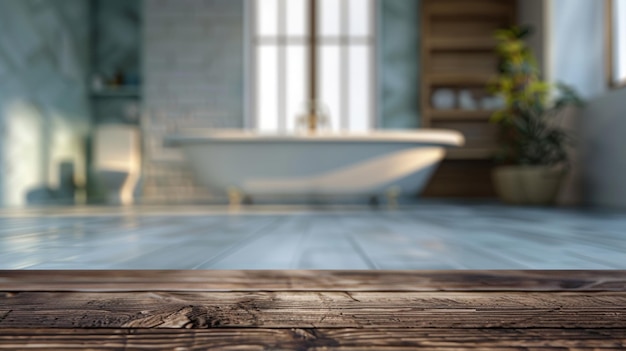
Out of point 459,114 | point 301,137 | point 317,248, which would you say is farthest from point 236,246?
point 459,114

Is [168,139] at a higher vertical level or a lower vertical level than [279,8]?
lower

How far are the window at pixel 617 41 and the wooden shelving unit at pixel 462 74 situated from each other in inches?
53.2

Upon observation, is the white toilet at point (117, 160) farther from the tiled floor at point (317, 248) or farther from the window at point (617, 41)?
the window at point (617, 41)

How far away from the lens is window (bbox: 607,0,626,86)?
3.01 m

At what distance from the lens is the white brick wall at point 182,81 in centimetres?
446

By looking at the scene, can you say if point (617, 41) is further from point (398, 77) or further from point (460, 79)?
point (398, 77)

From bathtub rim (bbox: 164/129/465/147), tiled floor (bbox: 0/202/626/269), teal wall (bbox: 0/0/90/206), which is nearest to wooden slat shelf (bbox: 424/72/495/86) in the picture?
bathtub rim (bbox: 164/129/465/147)

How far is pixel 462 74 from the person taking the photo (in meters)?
4.48

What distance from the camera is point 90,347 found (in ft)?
2.15

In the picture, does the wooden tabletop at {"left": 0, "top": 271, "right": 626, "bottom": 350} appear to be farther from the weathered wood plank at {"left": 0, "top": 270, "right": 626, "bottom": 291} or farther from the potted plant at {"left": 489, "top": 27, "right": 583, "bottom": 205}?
the potted plant at {"left": 489, "top": 27, "right": 583, "bottom": 205}

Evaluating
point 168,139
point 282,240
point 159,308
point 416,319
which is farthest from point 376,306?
point 168,139

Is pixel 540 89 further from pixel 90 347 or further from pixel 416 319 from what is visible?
pixel 90 347

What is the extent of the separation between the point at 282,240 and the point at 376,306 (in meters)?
0.55

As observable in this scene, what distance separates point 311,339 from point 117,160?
408 centimetres
